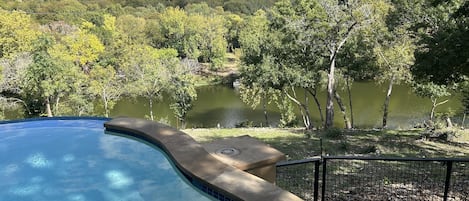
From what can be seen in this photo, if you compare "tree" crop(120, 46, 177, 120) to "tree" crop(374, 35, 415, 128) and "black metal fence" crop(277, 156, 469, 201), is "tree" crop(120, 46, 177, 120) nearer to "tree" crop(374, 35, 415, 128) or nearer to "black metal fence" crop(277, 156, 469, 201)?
"tree" crop(374, 35, 415, 128)

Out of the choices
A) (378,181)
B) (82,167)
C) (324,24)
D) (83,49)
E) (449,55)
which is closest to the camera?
(82,167)

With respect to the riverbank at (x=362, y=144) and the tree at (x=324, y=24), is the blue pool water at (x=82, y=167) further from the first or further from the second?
the tree at (x=324, y=24)

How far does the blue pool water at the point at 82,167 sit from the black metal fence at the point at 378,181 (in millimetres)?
1185

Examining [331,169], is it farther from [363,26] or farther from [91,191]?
[363,26]

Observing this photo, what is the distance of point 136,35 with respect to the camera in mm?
38688

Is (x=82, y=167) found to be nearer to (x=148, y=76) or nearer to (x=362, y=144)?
(x=362, y=144)

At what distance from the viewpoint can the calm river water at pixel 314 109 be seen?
20.3m

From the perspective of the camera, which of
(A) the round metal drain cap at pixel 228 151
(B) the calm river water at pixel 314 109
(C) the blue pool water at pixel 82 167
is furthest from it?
(B) the calm river water at pixel 314 109

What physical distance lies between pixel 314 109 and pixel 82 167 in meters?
19.8

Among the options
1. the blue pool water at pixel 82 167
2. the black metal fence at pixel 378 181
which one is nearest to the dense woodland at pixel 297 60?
the black metal fence at pixel 378 181

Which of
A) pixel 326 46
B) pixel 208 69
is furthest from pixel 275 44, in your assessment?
pixel 208 69

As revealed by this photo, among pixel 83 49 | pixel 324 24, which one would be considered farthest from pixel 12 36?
pixel 324 24

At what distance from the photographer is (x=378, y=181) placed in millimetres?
5199

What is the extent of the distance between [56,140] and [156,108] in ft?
66.6
